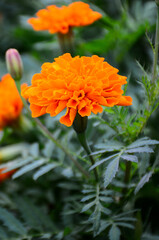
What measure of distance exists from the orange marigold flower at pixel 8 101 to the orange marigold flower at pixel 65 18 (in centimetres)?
16

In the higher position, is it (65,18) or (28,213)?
(65,18)

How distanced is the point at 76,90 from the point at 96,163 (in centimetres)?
11

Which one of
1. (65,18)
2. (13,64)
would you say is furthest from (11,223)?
(65,18)

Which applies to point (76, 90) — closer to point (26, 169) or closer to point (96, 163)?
point (96, 163)

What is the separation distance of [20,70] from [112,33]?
0.45 m

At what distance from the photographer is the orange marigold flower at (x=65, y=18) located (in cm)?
75

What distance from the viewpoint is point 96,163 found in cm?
47

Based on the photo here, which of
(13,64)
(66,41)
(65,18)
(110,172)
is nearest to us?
(110,172)

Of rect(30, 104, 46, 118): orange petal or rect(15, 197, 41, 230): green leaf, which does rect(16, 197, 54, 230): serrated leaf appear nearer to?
rect(15, 197, 41, 230): green leaf

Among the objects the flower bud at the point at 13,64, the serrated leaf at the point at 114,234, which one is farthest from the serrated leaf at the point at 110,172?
the flower bud at the point at 13,64

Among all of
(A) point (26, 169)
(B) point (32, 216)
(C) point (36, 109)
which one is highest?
(C) point (36, 109)

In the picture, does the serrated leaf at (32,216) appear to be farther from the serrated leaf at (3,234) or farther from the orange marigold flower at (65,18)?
the orange marigold flower at (65,18)

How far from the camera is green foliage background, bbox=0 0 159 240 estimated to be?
0.51 meters

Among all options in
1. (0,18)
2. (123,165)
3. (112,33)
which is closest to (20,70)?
(123,165)
